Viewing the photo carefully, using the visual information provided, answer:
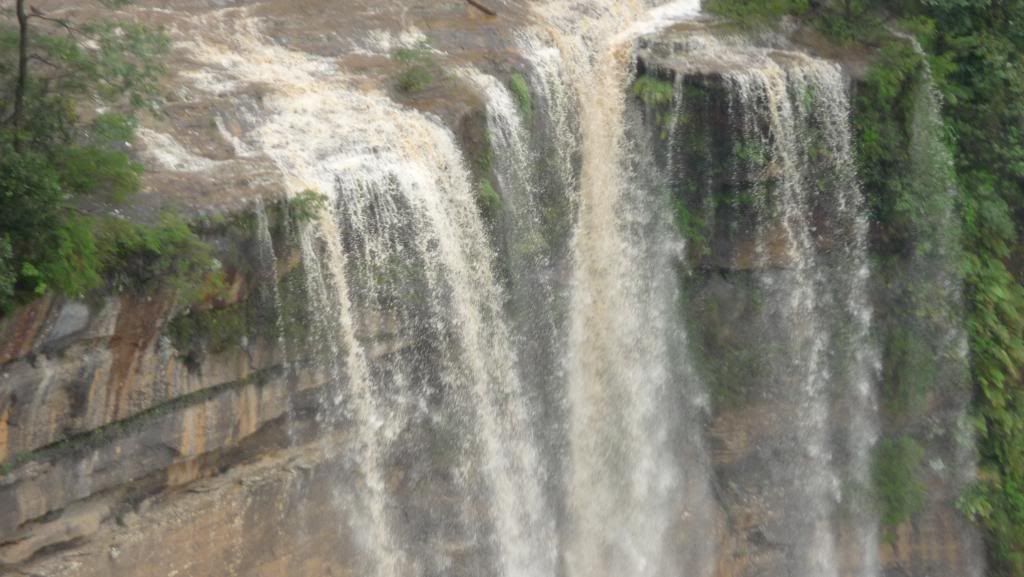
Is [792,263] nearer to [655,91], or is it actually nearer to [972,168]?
[655,91]

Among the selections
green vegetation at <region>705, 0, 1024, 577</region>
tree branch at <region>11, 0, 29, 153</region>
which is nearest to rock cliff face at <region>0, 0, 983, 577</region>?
green vegetation at <region>705, 0, 1024, 577</region>

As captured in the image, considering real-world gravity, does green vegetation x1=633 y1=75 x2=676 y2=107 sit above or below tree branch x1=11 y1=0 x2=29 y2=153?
below

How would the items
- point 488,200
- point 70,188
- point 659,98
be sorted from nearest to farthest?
point 70,188 < point 488,200 < point 659,98

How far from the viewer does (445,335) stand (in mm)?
10750

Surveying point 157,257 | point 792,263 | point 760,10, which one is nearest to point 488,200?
point 157,257

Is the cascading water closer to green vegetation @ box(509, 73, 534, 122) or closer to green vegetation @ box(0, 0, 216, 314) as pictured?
green vegetation @ box(509, 73, 534, 122)

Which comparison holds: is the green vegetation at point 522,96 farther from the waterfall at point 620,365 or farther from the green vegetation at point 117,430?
the green vegetation at point 117,430

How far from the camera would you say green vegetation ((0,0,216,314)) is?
315 inches

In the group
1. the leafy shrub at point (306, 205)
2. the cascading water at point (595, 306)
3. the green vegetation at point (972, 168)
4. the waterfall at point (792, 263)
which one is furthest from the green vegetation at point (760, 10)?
the leafy shrub at point (306, 205)

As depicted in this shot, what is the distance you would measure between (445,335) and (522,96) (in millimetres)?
2743

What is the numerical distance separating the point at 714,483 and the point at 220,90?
7043 millimetres

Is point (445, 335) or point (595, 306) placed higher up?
point (445, 335)

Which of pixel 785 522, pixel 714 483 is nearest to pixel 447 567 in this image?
pixel 714 483

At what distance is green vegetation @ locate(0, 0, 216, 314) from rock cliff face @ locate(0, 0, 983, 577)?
255 mm
